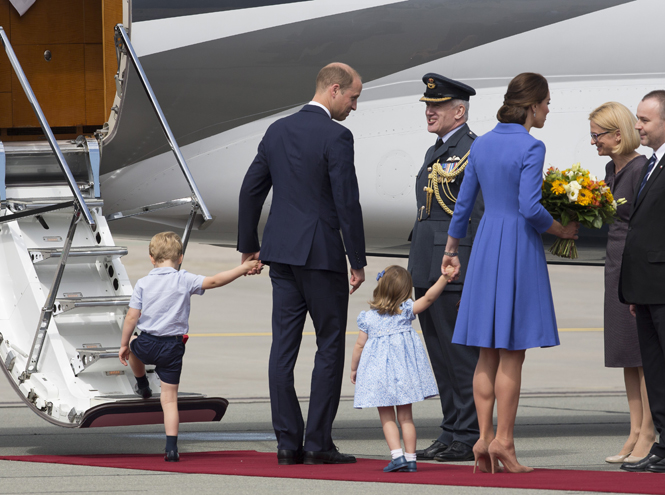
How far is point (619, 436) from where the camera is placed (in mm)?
6148

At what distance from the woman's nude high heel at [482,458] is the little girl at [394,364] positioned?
26 cm

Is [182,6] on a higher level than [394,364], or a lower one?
higher

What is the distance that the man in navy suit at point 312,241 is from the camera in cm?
458

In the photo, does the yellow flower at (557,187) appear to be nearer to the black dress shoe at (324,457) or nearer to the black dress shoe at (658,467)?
the black dress shoe at (658,467)

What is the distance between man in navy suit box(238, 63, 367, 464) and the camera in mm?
4578

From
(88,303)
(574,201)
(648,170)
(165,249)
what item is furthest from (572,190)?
(88,303)

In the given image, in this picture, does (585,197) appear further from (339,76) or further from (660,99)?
(339,76)

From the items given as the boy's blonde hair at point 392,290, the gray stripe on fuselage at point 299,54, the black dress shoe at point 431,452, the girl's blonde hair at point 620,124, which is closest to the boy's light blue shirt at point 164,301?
the boy's blonde hair at point 392,290

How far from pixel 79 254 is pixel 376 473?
207cm

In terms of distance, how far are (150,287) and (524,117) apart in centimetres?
189

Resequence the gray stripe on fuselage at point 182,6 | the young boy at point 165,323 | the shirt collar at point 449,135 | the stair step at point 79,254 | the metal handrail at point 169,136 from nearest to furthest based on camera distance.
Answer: the young boy at point 165,323 < the shirt collar at point 449,135 < the stair step at point 79,254 < the metal handrail at point 169,136 < the gray stripe on fuselage at point 182,6

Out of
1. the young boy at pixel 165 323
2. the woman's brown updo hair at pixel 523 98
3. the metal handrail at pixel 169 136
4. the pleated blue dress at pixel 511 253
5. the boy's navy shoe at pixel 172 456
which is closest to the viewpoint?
the pleated blue dress at pixel 511 253

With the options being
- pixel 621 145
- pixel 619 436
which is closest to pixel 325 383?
pixel 621 145

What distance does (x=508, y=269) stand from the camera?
4305mm
